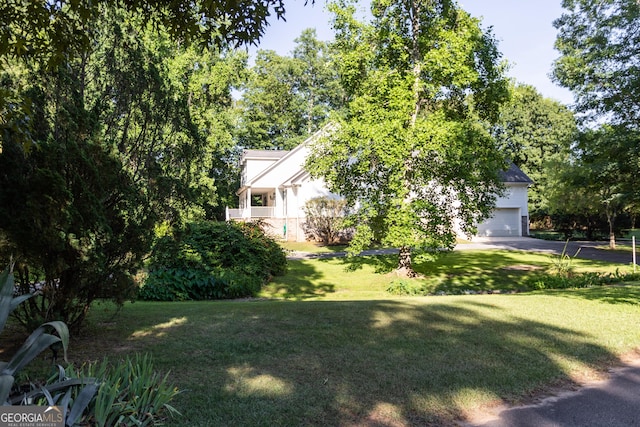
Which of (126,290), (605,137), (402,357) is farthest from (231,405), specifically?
(605,137)

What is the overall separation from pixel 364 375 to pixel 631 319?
5307 millimetres

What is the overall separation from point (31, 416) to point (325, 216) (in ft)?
88.7

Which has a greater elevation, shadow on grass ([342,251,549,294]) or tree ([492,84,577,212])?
tree ([492,84,577,212])

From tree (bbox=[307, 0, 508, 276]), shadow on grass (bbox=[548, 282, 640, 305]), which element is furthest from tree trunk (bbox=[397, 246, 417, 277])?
shadow on grass (bbox=[548, 282, 640, 305])

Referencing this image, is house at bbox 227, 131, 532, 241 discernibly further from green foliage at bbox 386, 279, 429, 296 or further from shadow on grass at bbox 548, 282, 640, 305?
shadow on grass at bbox 548, 282, 640, 305

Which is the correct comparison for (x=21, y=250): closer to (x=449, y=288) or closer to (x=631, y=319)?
(x=631, y=319)

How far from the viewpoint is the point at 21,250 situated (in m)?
4.54

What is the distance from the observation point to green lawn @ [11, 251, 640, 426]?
12.2 ft

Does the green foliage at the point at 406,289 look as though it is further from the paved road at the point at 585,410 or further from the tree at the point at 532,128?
the tree at the point at 532,128

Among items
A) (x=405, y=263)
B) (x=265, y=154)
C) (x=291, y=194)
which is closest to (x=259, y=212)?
(x=291, y=194)

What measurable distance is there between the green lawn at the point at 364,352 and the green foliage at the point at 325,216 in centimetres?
2094

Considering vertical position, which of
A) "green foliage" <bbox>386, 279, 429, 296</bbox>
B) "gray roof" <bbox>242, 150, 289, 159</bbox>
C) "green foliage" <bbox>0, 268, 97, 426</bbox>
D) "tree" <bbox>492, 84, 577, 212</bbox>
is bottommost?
"green foliage" <bbox>386, 279, 429, 296</bbox>

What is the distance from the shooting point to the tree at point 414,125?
48.3 ft

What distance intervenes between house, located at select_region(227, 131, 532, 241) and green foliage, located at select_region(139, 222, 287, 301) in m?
14.4
